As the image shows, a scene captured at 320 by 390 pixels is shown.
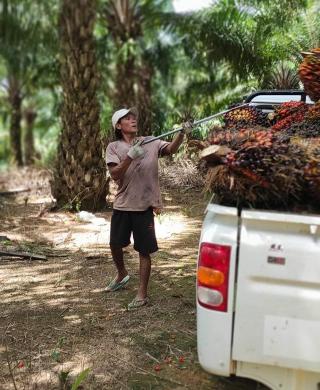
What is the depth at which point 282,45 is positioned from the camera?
9.55 meters

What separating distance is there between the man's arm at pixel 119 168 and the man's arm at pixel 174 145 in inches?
16.1

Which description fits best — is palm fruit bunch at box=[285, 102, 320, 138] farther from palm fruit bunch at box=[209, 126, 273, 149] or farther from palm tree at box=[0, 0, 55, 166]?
palm tree at box=[0, 0, 55, 166]

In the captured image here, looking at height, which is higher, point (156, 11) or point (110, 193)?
point (156, 11)

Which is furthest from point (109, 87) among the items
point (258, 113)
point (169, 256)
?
point (258, 113)

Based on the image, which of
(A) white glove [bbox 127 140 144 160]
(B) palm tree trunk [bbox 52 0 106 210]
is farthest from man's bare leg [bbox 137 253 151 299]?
(B) palm tree trunk [bbox 52 0 106 210]

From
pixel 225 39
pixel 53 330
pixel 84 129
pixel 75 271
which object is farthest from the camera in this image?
pixel 225 39

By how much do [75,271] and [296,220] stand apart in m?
3.80

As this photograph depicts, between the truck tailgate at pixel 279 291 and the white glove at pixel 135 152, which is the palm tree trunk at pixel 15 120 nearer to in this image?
the white glove at pixel 135 152

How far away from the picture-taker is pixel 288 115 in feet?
14.6

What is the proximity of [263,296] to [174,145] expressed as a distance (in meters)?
2.12

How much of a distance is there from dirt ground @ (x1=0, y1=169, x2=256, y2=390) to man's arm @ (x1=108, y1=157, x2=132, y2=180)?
126cm

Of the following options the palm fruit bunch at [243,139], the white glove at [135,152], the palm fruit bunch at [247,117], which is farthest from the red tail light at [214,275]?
the palm fruit bunch at [247,117]

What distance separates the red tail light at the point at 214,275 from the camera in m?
2.63

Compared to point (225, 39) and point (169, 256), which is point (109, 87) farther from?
point (169, 256)
